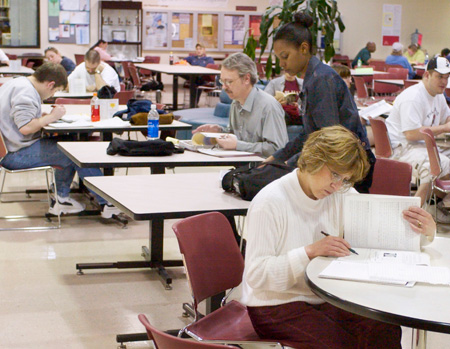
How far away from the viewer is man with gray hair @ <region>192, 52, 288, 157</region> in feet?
14.1

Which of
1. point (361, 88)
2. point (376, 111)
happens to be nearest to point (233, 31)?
point (361, 88)

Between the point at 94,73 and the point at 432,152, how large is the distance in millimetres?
4603

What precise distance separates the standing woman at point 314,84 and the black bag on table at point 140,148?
114cm

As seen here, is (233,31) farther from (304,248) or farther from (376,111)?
(304,248)

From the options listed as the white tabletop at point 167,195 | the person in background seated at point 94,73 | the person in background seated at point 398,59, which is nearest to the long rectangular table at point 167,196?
the white tabletop at point 167,195

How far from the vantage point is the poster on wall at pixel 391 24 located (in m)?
18.2

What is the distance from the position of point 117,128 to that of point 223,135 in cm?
106

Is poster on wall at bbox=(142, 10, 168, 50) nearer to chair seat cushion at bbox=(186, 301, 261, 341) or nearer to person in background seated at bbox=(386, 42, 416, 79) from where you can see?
person in background seated at bbox=(386, 42, 416, 79)

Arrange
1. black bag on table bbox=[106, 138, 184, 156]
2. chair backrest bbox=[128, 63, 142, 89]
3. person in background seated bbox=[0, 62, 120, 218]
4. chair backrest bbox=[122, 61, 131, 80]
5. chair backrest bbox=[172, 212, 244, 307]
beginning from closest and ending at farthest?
chair backrest bbox=[172, 212, 244, 307]
black bag on table bbox=[106, 138, 184, 156]
person in background seated bbox=[0, 62, 120, 218]
chair backrest bbox=[128, 63, 142, 89]
chair backrest bbox=[122, 61, 131, 80]

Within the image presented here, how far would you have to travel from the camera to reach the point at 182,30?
1656cm

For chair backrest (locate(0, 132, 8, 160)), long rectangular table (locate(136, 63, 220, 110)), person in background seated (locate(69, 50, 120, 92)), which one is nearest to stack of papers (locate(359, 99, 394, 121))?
chair backrest (locate(0, 132, 8, 160))

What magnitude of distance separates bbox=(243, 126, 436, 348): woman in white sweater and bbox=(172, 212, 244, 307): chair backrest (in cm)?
26

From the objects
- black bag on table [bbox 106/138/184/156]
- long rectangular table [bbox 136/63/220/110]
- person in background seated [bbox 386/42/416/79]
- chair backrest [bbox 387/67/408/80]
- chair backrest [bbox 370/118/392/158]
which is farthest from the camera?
person in background seated [bbox 386/42/416/79]

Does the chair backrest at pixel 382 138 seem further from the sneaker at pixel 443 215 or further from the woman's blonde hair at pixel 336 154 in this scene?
the woman's blonde hair at pixel 336 154
